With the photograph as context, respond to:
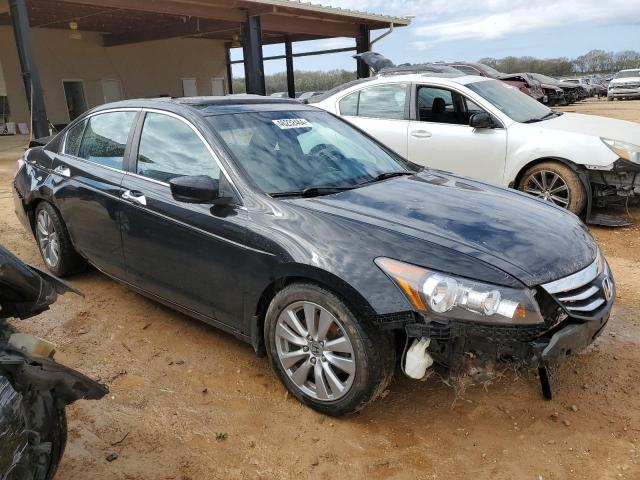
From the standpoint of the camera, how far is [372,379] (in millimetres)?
2588

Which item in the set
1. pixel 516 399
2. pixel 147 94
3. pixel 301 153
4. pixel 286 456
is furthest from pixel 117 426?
pixel 147 94

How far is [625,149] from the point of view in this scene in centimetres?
564

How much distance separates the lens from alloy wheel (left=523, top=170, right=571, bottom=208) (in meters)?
5.91

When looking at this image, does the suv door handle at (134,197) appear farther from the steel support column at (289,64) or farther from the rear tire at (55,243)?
the steel support column at (289,64)

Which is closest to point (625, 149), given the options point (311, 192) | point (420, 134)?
point (420, 134)

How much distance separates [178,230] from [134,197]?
523 mm

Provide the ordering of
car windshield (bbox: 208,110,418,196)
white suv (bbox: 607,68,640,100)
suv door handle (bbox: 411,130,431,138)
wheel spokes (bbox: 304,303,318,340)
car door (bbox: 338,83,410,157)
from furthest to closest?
white suv (bbox: 607,68,640,100), car door (bbox: 338,83,410,157), suv door handle (bbox: 411,130,431,138), car windshield (bbox: 208,110,418,196), wheel spokes (bbox: 304,303,318,340)

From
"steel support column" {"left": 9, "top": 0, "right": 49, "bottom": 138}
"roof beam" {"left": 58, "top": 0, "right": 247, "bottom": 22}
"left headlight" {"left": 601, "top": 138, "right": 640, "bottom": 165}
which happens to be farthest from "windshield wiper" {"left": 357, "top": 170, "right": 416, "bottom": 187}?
"roof beam" {"left": 58, "top": 0, "right": 247, "bottom": 22}

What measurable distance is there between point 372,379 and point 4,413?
1528 millimetres

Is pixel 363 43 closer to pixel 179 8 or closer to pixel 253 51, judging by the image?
pixel 253 51

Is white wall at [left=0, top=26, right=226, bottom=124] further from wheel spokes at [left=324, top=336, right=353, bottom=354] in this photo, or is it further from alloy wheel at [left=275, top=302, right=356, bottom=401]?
wheel spokes at [left=324, top=336, right=353, bottom=354]

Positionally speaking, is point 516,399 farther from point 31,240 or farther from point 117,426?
point 31,240

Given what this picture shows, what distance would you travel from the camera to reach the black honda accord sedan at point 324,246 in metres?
2.44

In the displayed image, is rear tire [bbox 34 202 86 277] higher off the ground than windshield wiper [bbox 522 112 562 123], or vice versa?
windshield wiper [bbox 522 112 562 123]
